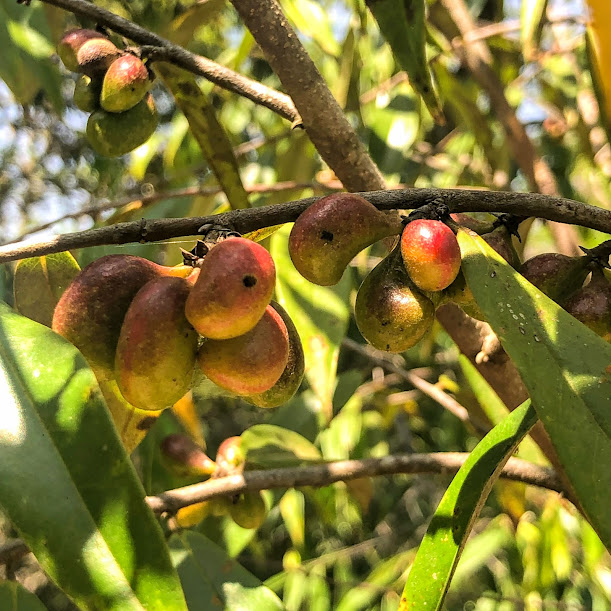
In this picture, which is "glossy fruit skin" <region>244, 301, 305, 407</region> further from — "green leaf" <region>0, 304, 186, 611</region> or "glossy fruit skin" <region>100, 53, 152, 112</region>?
"glossy fruit skin" <region>100, 53, 152, 112</region>

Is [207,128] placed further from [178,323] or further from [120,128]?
[178,323]

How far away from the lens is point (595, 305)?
48 cm

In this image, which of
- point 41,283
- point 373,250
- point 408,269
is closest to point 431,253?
point 408,269

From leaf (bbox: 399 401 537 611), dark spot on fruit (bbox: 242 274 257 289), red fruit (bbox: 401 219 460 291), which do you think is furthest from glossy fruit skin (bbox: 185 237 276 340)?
leaf (bbox: 399 401 537 611)

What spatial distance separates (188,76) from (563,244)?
73 cm

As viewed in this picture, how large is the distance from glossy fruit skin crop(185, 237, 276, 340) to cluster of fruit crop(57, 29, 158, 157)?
0.35 meters

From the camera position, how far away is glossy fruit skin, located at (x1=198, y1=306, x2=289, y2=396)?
417mm

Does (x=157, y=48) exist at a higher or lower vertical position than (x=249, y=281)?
higher

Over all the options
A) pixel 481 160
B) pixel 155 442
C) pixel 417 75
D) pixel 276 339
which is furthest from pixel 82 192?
pixel 276 339

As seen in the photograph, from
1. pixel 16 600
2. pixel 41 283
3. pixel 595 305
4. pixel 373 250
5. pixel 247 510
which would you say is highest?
pixel 41 283

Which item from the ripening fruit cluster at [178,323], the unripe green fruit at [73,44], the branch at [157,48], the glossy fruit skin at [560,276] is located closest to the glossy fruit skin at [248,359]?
the ripening fruit cluster at [178,323]

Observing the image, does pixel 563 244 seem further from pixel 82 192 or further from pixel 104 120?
pixel 82 192

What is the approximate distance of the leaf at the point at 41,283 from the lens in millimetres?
590

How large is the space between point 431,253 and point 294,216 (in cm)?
11
